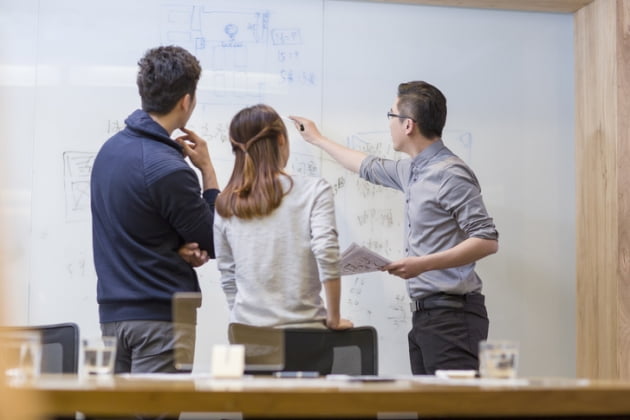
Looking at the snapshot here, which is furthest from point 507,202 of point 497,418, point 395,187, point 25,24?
point 497,418

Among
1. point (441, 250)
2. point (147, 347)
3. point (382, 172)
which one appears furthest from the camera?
point (382, 172)

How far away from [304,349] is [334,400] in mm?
1025

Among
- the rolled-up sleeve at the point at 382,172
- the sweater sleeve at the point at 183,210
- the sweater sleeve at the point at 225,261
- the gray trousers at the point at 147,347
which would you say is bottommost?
the gray trousers at the point at 147,347

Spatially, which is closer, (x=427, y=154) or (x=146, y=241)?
(x=146, y=241)

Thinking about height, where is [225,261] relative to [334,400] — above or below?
above

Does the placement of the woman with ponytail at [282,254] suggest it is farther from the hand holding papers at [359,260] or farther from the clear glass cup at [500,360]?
the clear glass cup at [500,360]

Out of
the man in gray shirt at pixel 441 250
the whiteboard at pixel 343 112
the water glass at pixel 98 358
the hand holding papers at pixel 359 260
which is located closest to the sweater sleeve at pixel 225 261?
the hand holding papers at pixel 359 260

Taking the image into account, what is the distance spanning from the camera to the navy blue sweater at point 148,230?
7.98 ft

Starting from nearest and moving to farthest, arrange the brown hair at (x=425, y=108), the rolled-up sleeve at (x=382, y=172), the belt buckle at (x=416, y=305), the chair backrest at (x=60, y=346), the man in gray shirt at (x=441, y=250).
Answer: the chair backrest at (x=60, y=346), the man in gray shirt at (x=441, y=250), the belt buckle at (x=416, y=305), the brown hair at (x=425, y=108), the rolled-up sleeve at (x=382, y=172)

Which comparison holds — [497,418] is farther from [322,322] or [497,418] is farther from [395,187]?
[395,187]

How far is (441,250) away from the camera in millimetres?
2875

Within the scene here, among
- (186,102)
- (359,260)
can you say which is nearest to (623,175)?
(359,260)

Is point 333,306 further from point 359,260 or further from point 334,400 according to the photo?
point 334,400

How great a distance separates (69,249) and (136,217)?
99cm
